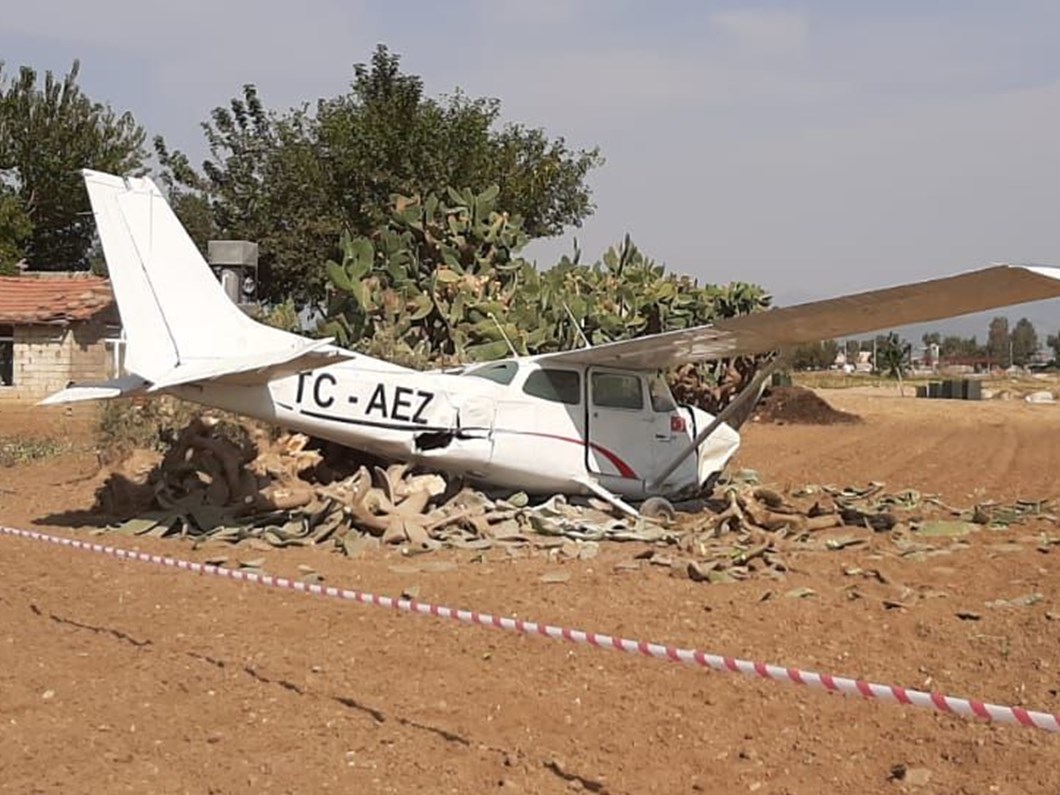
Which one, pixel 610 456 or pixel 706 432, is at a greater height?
pixel 706 432

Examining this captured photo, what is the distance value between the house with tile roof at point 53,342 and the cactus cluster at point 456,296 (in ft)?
61.3

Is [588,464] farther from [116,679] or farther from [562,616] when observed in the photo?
[116,679]

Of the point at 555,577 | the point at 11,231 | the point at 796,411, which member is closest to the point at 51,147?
the point at 11,231

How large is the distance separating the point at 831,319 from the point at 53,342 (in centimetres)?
2878

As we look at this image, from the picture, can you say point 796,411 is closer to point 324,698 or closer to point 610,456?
point 610,456

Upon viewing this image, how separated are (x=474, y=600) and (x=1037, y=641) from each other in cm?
360

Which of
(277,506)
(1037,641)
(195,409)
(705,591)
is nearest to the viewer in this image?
(1037,641)


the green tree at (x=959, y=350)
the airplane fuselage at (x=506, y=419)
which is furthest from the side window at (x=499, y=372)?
the green tree at (x=959, y=350)

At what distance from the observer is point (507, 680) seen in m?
6.15

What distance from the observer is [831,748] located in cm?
516

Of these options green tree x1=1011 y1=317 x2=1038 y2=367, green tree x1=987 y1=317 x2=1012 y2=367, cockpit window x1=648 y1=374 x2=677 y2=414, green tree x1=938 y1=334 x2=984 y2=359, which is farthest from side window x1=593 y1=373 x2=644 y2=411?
Answer: green tree x1=938 y1=334 x2=984 y2=359

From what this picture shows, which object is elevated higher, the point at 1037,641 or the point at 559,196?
the point at 559,196

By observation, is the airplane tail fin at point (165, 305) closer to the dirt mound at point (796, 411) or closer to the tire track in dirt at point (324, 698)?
the tire track in dirt at point (324, 698)

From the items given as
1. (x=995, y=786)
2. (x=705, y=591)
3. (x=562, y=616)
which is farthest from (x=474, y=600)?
(x=995, y=786)
